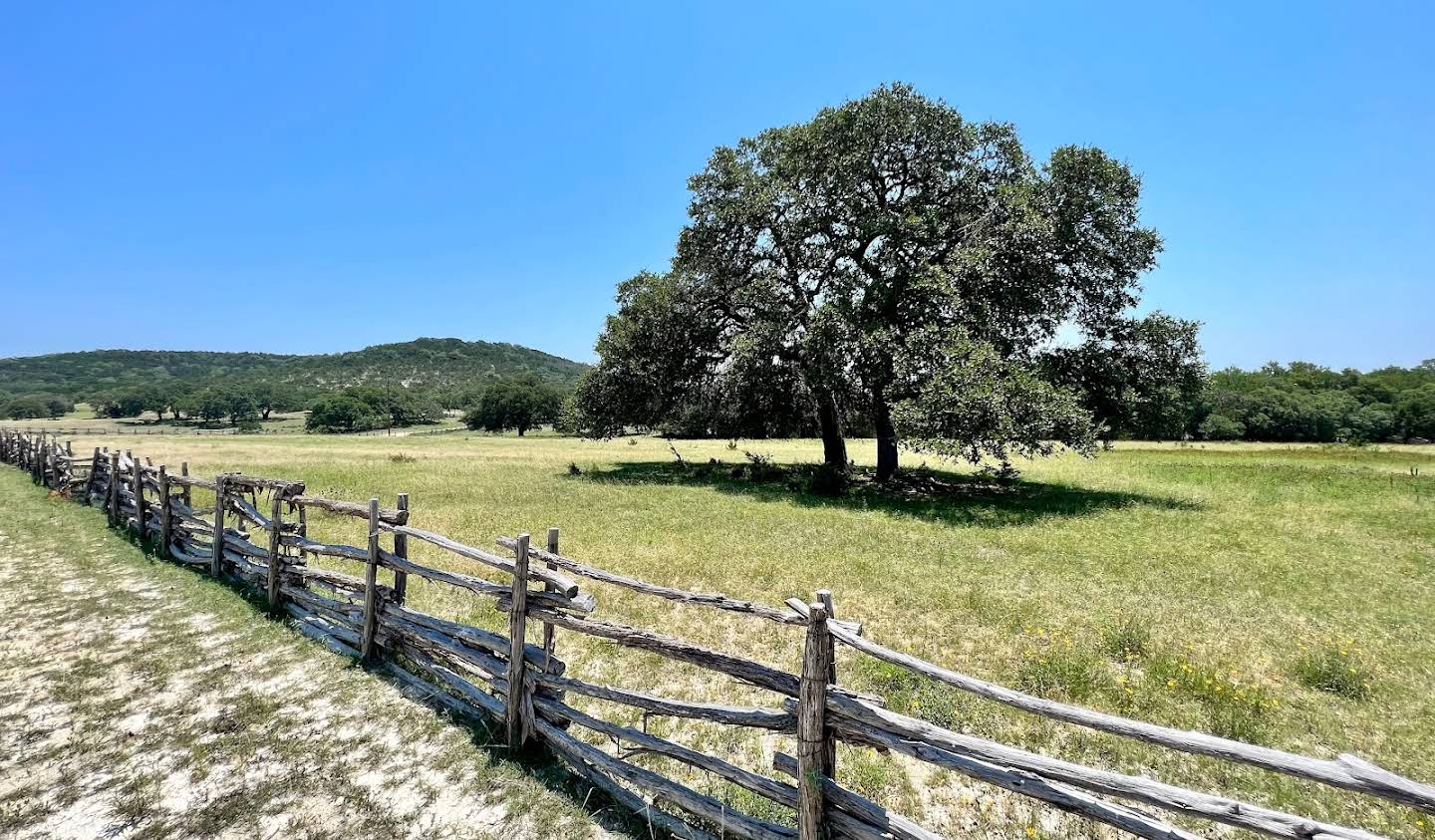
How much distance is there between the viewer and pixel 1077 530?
14602mm

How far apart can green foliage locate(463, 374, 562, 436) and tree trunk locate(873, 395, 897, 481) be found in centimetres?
7070

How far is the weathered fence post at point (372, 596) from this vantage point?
6996 mm

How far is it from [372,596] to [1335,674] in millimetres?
10897

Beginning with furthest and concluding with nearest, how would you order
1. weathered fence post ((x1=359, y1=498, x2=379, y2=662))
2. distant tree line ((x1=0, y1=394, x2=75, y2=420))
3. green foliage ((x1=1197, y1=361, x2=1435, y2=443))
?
1. distant tree line ((x1=0, y1=394, x2=75, y2=420))
2. green foliage ((x1=1197, y1=361, x2=1435, y2=443))
3. weathered fence post ((x1=359, y1=498, x2=379, y2=662))

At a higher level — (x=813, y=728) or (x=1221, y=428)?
(x=1221, y=428)

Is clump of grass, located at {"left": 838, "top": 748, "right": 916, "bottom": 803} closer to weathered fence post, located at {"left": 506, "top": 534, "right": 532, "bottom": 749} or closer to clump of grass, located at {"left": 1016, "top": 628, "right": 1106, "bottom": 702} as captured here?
clump of grass, located at {"left": 1016, "top": 628, "right": 1106, "bottom": 702}

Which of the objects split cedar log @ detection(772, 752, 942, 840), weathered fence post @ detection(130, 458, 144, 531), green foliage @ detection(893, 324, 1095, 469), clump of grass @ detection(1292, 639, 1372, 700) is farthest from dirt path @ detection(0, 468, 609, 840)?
green foliage @ detection(893, 324, 1095, 469)

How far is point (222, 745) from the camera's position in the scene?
5223mm

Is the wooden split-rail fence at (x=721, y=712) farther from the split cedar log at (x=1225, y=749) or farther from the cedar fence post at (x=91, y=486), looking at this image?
the cedar fence post at (x=91, y=486)

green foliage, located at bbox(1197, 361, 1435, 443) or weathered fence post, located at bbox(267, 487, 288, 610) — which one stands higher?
green foliage, located at bbox(1197, 361, 1435, 443)

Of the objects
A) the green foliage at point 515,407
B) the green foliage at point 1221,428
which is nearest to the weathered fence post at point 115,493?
the green foliage at point 515,407

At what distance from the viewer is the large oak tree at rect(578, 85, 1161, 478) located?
58.3ft

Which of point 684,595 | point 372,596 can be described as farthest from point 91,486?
point 684,595

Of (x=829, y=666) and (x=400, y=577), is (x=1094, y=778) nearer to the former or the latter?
(x=829, y=666)
